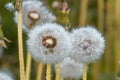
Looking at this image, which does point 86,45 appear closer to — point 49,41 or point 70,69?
point 49,41

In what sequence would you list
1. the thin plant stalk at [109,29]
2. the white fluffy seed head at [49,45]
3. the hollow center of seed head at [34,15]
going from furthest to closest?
the thin plant stalk at [109,29] → the hollow center of seed head at [34,15] → the white fluffy seed head at [49,45]

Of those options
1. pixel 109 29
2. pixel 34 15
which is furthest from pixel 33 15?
pixel 109 29

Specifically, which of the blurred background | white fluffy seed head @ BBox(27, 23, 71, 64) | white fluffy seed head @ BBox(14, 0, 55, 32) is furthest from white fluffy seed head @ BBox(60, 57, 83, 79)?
the blurred background

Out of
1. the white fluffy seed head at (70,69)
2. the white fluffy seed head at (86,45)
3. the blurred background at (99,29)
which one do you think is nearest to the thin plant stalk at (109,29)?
the blurred background at (99,29)

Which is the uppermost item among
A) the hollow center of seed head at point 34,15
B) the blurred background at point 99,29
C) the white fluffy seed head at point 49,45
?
the blurred background at point 99,29

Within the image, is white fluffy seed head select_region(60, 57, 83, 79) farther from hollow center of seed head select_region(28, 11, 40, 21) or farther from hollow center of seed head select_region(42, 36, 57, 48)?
hollow center of seed head select_region(42, 36, 57, 48)

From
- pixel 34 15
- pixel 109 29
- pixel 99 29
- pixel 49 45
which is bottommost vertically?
pixel 49 45

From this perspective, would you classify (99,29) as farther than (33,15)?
Yes

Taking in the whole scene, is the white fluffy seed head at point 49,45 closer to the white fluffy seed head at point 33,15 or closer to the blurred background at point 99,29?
the white fluffy seed head at point 33,15
